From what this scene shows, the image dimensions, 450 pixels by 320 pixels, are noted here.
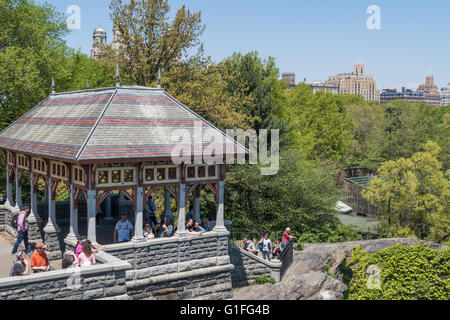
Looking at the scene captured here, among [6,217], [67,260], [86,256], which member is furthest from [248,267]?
[6,217]

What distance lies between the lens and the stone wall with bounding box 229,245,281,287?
19.8m

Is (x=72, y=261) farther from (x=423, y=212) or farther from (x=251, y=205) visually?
(x=423, y=212)

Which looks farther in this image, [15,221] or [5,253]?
[15,221]

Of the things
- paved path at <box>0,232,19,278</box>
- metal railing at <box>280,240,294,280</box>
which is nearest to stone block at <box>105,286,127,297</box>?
paved path at <box>0,232,19,278</box>

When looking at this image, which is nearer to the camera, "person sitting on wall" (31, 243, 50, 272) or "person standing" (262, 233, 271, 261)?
"person sitting on wall" (31, 243, 50, 272)

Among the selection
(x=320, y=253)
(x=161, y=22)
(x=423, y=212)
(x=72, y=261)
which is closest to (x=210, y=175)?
(x=72, y=261)

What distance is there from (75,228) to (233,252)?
23.3 ft

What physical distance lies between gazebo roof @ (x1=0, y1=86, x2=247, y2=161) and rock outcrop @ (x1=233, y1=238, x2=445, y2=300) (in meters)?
5.57

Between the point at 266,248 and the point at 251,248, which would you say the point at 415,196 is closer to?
the point at 266,248

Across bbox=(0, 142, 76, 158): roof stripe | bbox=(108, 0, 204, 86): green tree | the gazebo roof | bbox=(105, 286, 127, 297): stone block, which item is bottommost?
bbox=(105, 286, 127, 297): stone block

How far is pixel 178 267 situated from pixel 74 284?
4766 mm

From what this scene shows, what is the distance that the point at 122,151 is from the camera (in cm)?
1452

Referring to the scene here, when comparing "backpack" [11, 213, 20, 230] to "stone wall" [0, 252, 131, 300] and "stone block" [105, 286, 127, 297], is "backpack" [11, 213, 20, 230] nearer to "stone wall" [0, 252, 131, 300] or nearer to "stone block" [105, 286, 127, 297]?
"stone wall" [0, 252, 131, 300]

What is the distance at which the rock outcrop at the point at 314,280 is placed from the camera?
17.6 m
